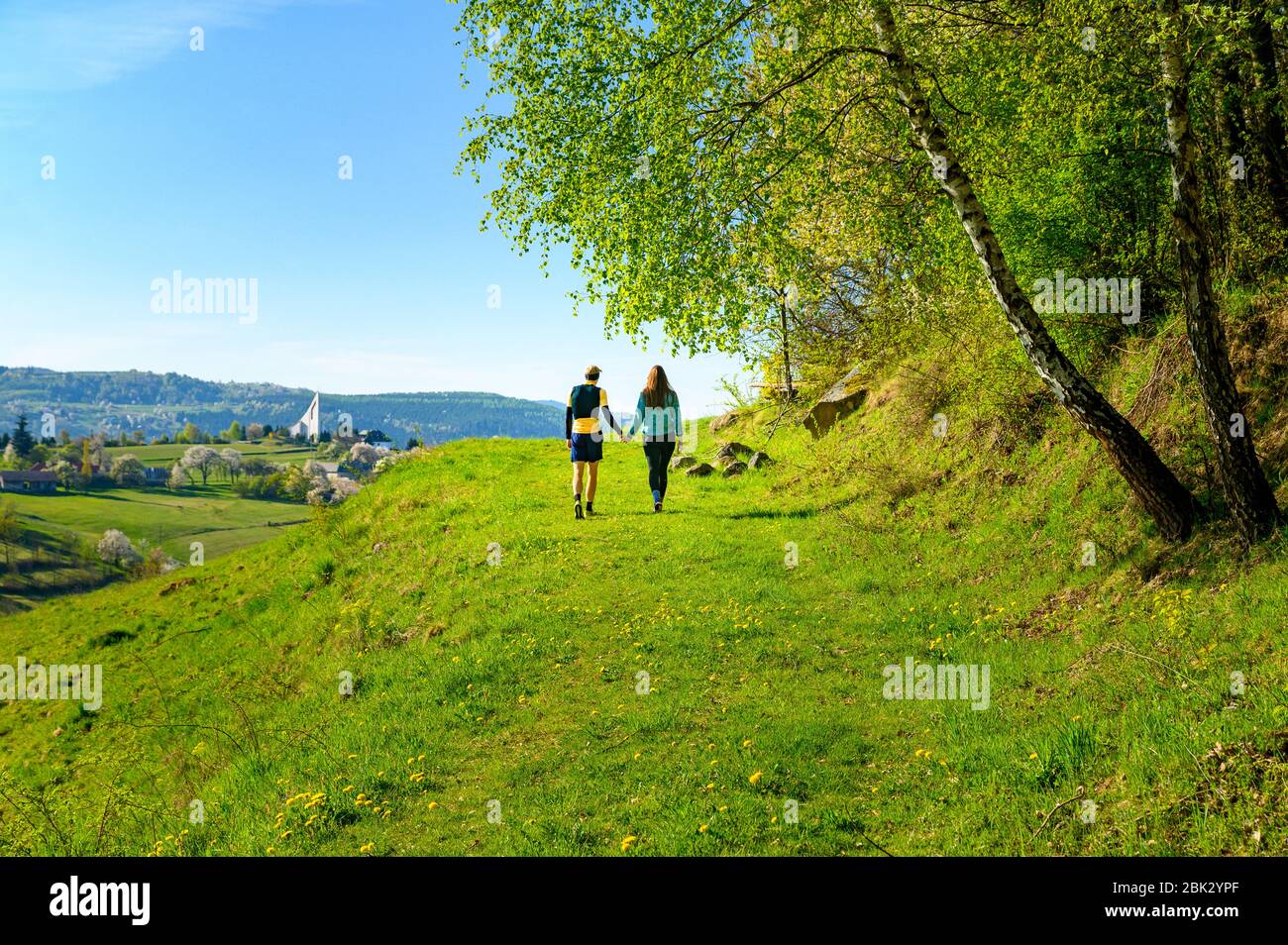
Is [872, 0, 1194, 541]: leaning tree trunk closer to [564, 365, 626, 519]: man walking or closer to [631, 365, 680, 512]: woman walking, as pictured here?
[631, 365, 680, 512]: woman walking

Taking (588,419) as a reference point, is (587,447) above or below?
below

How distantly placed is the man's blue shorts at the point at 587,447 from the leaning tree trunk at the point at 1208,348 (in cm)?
1262

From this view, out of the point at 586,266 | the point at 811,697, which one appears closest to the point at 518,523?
the point at 586,266

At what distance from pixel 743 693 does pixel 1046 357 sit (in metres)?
6.62

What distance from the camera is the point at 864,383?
2491cm

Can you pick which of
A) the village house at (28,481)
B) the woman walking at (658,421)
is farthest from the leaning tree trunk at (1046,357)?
the village house at (28,481)

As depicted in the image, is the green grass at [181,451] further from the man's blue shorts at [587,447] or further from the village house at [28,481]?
the man's blue shorts at [587,447]

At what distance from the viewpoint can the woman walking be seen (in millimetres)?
20172

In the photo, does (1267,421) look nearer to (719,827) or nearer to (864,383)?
(719,827)

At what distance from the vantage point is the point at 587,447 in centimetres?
2000

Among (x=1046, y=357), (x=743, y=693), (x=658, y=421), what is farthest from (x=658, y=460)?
(x=743, y=693)

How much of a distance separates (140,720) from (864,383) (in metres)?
21.2

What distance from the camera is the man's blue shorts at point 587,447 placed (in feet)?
65.3

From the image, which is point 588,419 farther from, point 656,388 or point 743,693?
point 743,693
